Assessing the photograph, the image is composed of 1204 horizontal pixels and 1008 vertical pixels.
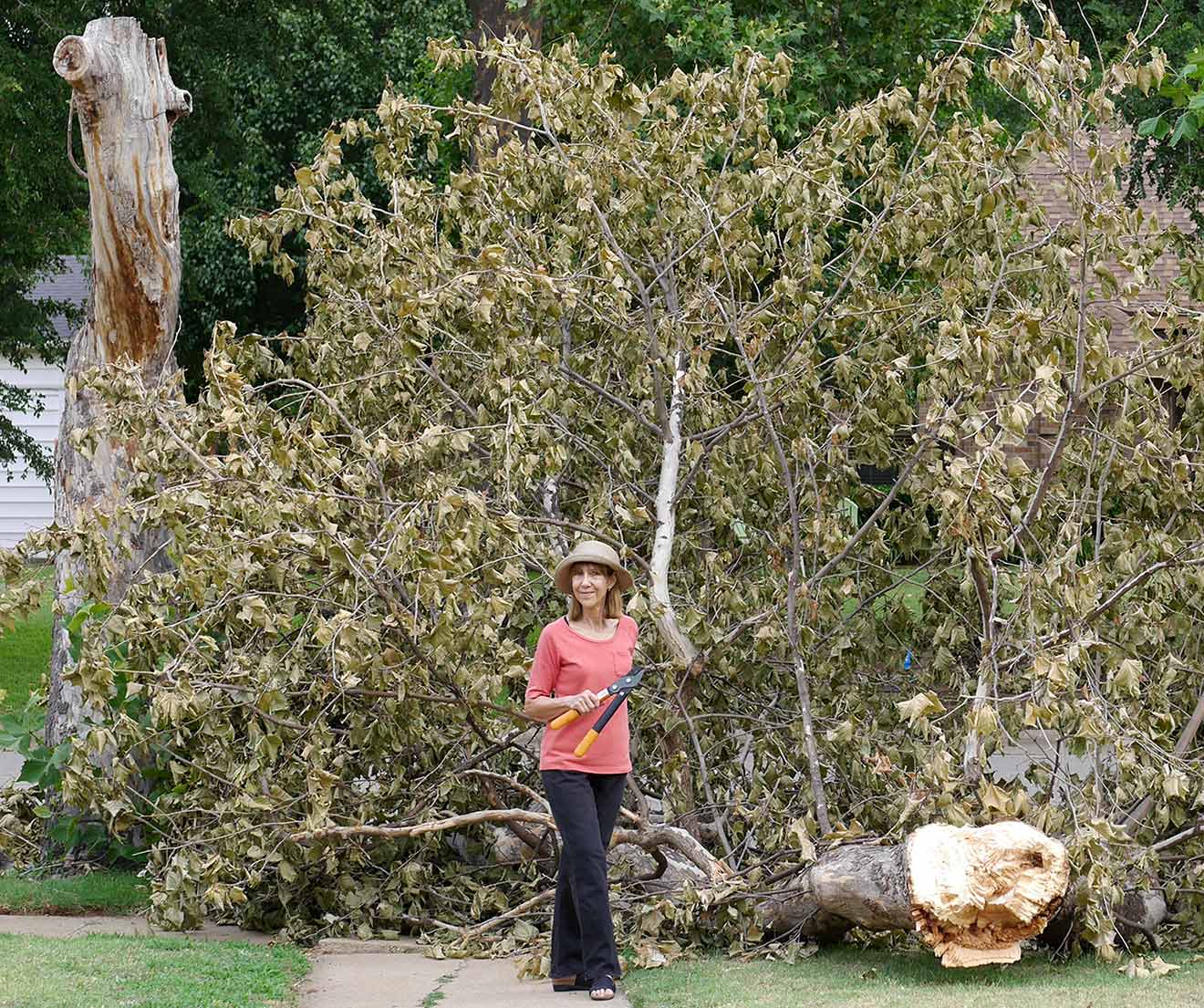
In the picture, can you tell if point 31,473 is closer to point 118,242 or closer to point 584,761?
point 118,242

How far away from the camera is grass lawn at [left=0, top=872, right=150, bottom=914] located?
311 inches

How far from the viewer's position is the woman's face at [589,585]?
6023 mm

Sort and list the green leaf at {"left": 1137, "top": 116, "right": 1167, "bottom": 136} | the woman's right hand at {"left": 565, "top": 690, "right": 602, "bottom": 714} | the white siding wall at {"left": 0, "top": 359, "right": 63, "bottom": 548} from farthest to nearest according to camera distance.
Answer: the white siding wall at {"left": 0, "top": 359, "right": 63, "bottom": 548}
the green leaf at {"left": 1137, "top": 116, "right": 1167, "bottom": 136}
the woman's right hand at {"left": 565, "top": 690, "right": 602, "bottom": 714}

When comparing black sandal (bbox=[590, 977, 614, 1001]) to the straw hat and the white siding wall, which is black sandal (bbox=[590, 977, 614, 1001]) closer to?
the straw hat

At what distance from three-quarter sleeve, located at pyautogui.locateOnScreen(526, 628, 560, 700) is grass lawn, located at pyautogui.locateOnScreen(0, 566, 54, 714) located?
866 centimetres

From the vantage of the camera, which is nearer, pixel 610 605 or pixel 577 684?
pixel 577 684

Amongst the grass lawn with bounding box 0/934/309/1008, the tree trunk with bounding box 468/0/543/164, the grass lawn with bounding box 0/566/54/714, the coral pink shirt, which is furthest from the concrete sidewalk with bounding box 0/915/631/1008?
the tree trunk with bounding box 468/0/543/164

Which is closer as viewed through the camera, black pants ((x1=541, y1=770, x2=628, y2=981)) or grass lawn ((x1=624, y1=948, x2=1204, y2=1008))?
grass lawn ((x1=624, y1=948, x2=1204, y2=1008))

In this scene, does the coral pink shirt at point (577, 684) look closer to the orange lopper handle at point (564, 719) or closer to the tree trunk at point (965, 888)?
the orange lopper handle at point (564, 719)

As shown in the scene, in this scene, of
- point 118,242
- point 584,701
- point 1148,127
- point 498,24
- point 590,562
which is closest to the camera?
point 584,701

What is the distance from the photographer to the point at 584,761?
5.97m

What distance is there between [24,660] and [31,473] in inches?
468

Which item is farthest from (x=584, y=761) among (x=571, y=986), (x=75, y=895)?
(x=75, y=895)

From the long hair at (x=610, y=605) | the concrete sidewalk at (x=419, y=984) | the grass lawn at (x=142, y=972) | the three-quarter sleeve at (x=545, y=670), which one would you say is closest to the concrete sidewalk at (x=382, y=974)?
the concrete sidewalk at (x=419, y=984)
